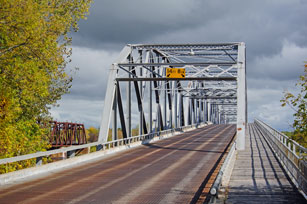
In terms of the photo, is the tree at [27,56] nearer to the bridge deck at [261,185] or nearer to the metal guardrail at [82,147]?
the metal guardrail at [82,147]

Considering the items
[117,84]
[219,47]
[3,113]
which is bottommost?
[3,113]

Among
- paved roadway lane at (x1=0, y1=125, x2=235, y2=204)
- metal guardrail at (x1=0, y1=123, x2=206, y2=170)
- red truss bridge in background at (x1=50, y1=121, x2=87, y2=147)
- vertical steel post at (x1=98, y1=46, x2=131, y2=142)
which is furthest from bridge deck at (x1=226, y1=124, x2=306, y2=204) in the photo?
red truss bridge in background at (x1=50, y1=121, x2=87, y2=147)

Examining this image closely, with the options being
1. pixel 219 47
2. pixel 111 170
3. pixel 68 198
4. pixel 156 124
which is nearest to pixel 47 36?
pixel 111 170

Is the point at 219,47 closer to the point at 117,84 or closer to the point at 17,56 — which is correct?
the point at 117,84

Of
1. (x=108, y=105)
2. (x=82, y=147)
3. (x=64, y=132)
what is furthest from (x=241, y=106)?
(x=64, y=132)

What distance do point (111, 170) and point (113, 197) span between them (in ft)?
24.6

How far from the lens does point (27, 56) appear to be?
21.2 meters

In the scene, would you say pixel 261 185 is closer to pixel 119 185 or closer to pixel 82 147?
pixel 119 185

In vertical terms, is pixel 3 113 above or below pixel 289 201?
above

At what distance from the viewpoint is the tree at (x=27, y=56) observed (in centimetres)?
1945

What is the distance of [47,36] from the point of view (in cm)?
2175

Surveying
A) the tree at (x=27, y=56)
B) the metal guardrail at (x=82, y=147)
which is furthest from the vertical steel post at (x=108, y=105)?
the tree at (x=27, y=56)

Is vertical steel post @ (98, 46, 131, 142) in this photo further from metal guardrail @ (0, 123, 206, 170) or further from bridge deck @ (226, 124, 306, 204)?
bridge deck @ (226, 124, 306, 204)

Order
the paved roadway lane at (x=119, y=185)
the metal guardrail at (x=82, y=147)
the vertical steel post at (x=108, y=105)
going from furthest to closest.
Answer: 1. the vertical steel post at (x=108, y=105)
2. the metal guardrail at (x=82, y=147)
3. the paved roadway lane at (x=119, y=185)
